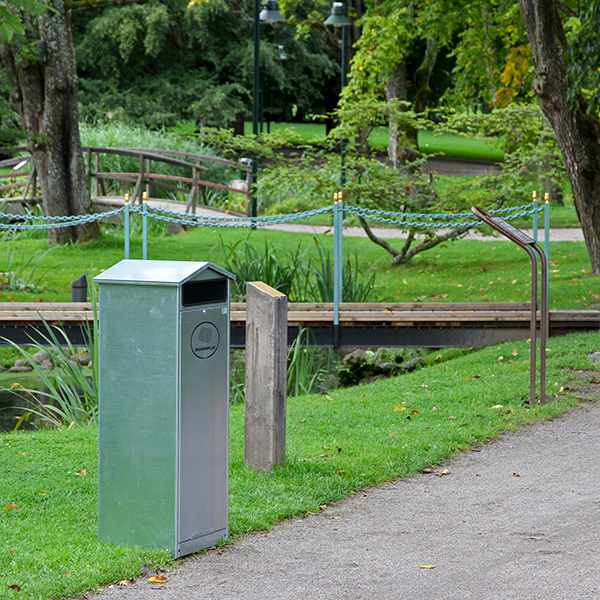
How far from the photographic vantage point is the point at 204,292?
4.17 meters

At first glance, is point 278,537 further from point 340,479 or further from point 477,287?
point 477,287

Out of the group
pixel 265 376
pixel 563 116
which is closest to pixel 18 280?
pixel 563 116

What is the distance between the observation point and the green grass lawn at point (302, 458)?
3988mm

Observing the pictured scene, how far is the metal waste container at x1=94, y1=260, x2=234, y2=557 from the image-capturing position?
4.05 meters

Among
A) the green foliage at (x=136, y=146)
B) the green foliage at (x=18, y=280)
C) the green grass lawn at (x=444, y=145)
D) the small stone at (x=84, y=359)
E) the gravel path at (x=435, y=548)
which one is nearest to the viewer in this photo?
the gravel path at (x=435, y=548)

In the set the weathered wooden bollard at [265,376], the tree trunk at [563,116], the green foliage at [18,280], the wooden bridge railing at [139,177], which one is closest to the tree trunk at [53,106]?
the wooden bridge railing at [139,177]

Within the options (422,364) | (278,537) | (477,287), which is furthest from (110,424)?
(477,287)

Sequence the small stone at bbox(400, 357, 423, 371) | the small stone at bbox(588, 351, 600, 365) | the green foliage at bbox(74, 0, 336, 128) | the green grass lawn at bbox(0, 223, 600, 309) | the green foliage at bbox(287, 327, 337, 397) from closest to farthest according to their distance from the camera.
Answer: the small stone at bbox(588, 351, 600, 365)
the green foliage at bbox(287, 327, 337, 397)
the small stone at bbox(400, 357, 423, 371)
the green grass lawn at bbox(0, 223, 600, 309)
the green foliage at bbox(74, 0, 336, 128)

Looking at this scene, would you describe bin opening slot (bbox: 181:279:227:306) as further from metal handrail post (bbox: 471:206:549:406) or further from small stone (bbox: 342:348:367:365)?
small stone (bbox: 342:348:367:365)

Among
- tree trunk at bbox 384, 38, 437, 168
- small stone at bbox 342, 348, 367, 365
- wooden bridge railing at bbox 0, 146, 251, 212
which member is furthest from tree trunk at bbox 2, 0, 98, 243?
small stone at bbox 342, 348, 367, 365

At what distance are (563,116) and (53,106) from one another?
29.2 feet

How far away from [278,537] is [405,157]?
14612mm

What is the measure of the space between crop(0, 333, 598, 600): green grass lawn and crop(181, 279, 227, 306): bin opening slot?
116 cm

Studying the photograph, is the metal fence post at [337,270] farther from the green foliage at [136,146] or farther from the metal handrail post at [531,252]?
the green foliage at [136,146]
